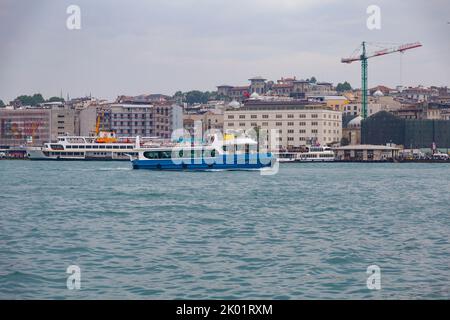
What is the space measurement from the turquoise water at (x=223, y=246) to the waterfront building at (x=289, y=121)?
5568 centimetres

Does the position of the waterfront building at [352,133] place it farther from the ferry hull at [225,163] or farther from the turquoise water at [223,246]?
the turquoise water at [223,246]

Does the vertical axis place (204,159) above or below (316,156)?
above

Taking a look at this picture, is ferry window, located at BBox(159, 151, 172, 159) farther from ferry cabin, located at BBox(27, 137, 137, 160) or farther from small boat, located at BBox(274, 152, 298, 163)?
small boat, located at BBox(274, 152, 298, 163)

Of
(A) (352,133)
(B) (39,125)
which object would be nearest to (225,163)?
(A) (352,133)

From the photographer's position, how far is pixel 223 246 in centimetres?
1288

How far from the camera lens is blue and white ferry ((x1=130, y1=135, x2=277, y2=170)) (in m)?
41.0

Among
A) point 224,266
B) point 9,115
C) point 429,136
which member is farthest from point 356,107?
point 224,266

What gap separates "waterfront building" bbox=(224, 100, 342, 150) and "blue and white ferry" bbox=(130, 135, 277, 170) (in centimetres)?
3571

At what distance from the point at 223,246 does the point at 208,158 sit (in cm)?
2836

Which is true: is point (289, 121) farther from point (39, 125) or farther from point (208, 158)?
point (208, 158)

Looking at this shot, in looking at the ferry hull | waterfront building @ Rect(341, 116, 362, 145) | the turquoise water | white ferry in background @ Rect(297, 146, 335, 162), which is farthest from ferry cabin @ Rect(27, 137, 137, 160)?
the turquoise water

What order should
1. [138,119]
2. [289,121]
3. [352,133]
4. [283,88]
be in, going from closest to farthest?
1. [289,121]
2. [352,133]
3. [138,119]
4. [283,88]

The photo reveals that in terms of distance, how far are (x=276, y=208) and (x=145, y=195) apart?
563 cm

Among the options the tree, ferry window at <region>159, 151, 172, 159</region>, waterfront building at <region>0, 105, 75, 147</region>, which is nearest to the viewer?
ferry window at <region>159, 151, 172, 159</region>
